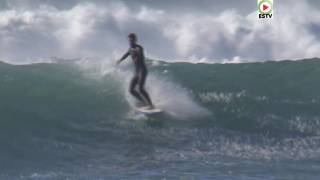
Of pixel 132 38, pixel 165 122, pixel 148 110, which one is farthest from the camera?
pixel 132 38

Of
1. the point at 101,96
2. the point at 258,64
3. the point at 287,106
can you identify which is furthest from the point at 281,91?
the point at 101,96

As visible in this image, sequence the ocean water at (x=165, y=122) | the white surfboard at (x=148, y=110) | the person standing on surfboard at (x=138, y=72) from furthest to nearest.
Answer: the person standing on surfboard at (x=138, y=72) → the white surfboard at (x=148, y=110) → the ocean water at (x=165, y=122)

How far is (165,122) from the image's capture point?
15211 mm

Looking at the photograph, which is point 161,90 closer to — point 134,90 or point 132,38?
point 134,90

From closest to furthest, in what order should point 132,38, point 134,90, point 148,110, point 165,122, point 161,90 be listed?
1. point 165,122
2. point 148,110
3. point 132,38
4. point 134,90
5. point 161,90

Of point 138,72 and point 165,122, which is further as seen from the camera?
point 138,72

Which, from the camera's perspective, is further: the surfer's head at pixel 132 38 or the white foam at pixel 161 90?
the white foam at pixel 161 90

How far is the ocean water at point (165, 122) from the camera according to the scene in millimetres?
11812

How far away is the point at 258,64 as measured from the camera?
67.4ft

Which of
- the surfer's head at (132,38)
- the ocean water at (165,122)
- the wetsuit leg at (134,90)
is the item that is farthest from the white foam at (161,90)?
the surfer's head at (132,38)

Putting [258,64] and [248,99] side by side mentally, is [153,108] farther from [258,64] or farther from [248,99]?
[258,64]

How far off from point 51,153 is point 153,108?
354 cm

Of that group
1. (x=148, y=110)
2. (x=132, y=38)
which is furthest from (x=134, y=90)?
(x=132, y=38)

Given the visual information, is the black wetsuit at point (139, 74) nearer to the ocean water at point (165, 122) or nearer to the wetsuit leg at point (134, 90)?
the wetsuit leg at point (134, 90)
